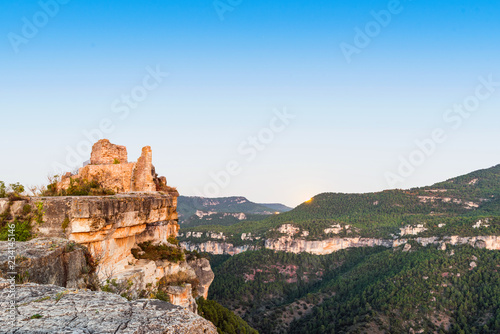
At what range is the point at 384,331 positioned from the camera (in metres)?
43.3

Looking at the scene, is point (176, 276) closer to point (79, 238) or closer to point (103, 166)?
point (103, 166)

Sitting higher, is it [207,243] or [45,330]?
[45,330]

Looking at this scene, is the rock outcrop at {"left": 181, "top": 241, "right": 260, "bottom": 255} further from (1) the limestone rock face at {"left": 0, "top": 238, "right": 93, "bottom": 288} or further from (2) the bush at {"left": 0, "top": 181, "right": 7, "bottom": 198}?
(1) the limestone rock face at {"left": 0, "top": 238, "right": 93, "bottom": 288}

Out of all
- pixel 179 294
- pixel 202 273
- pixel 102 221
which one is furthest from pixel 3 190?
pixel 202 273

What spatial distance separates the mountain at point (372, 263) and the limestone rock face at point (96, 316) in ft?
152

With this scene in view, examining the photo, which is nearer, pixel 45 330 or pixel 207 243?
pixel 45 330

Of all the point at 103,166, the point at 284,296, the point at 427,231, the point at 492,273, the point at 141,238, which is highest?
the point at 103,166

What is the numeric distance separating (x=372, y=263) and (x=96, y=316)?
76.9 meters

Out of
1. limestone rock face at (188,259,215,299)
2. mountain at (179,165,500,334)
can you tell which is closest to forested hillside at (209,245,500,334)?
mountain at (179,165,500,334)

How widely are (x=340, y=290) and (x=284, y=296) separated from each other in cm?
1454

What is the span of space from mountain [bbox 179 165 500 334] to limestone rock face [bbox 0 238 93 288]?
Answer: 4349 cm

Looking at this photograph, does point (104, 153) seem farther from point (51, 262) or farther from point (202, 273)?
point (202, 273)

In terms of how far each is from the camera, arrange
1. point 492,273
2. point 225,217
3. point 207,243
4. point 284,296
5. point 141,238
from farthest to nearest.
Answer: point 225,217 → point 207,243 → point 284,296 → point 492,273 → point 141,238

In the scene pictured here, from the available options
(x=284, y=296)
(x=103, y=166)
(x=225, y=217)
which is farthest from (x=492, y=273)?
(x=225, y=217)
